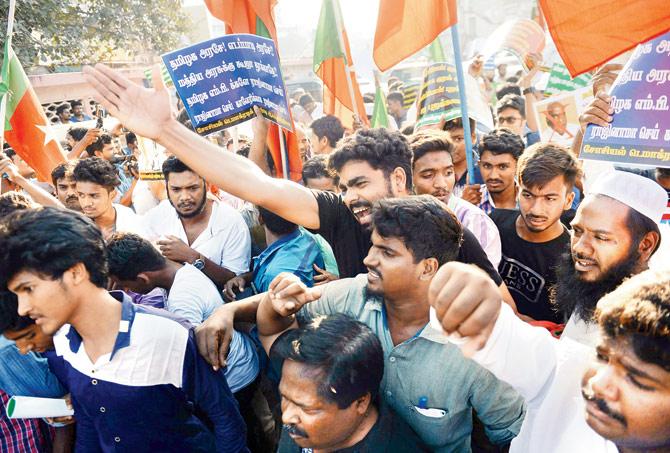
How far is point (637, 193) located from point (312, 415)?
159 cm

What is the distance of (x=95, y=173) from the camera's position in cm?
376

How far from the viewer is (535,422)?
144 centimetres

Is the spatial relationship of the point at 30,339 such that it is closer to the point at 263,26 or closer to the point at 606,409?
the point at 606,409

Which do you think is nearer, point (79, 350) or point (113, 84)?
point (79, 350)

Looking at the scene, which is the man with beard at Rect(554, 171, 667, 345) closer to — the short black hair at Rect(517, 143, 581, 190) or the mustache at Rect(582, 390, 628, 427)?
the short black hair at Rect(517, 143, 581, 190)

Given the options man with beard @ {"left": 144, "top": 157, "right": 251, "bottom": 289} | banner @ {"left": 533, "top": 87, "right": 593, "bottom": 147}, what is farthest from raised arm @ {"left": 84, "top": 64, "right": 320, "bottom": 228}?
banner @ {"left": 533, "top": 87, "right": 593, "bottom": 147}

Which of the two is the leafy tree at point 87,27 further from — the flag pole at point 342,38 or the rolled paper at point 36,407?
the rolled paper at point 36,407

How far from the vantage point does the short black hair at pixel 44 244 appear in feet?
5.67

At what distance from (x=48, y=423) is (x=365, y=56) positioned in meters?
9.00

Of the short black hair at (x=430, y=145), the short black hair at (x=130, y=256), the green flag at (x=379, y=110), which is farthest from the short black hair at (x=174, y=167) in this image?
the green flag at (x=379, y=110)

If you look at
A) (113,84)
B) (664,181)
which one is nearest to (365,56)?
(664,181)

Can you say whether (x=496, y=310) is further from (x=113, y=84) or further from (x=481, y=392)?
(x=113, y=84)

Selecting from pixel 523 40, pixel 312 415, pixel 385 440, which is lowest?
pixel 385 440

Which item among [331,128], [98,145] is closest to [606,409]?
[331,128]
